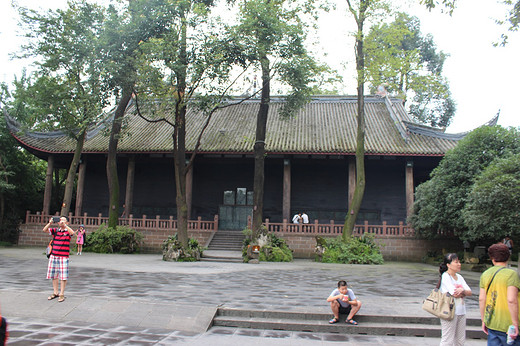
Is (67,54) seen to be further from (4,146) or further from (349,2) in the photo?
(349,2)

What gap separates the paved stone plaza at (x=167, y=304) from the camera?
16.4ft

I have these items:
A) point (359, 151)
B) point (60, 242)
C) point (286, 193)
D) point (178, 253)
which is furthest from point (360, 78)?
point (60, 242)

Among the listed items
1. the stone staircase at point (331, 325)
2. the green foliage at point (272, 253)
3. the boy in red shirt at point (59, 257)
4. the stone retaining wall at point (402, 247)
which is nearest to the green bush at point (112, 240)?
the green foliage at point (272, 253)

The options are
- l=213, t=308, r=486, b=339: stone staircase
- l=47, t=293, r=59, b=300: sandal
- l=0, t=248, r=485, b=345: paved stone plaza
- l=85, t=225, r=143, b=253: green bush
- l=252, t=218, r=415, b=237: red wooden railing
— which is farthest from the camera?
l=252, t=218, r=415, b=237: red wooden railing

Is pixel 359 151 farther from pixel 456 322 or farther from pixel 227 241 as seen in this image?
pixel 456 322

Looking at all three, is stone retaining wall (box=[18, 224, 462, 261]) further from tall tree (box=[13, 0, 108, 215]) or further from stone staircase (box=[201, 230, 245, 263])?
tall tree (box=[13, 0, 108, 215])

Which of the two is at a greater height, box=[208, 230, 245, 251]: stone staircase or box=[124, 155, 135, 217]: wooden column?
box=[124, 155, 135, 217]: wooden column

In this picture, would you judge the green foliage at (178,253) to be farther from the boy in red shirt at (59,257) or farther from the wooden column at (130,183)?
the boy in red shirt at (59,257)

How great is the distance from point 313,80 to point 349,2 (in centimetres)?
384

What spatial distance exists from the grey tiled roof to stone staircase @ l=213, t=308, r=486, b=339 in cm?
1286

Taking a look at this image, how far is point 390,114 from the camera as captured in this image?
22234mm

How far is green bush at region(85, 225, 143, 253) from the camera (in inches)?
658

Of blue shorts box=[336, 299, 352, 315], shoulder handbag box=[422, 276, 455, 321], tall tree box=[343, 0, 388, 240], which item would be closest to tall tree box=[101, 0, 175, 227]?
tall tree box=[343, 0, 388, 240]

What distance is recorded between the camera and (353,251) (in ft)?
50.0
